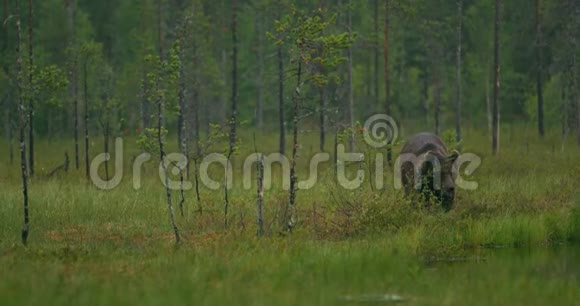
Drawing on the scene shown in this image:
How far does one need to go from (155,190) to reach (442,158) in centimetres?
820

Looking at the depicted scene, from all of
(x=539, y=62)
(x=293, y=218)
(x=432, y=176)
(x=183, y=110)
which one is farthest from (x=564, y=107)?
(x=293, y=218)

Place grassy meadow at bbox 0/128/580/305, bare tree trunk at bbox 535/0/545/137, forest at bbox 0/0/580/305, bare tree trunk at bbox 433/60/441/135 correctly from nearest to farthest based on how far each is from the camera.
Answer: grassy meadow at bbox 0/128/580/305, forest at bbox 0/0/580/305, bare tree trunk at bbox 433/60/441/135, bare tree trunk at bbox 535/0/545/137

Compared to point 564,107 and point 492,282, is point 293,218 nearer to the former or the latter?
point 492,282

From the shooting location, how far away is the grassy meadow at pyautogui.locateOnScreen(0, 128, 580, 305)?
12312mm

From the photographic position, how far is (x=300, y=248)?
49.2 feet

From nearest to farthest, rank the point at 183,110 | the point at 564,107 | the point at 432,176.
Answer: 1. the point at 432,176
2. the point at 183,110
3. the point at 564,107

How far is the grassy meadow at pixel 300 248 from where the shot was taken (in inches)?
485

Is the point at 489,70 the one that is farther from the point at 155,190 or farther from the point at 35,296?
the point at 35,296

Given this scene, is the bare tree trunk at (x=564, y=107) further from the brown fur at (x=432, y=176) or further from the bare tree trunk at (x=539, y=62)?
the brown fur at (x=432, y=176)

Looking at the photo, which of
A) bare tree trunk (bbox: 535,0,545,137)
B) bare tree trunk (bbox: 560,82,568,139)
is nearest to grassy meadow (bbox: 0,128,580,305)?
bare tree trunk (bbox: 560,82,568,139)

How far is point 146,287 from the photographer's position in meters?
12.1

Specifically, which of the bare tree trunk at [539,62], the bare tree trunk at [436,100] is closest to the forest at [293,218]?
the bare tree trunk at [539,62]

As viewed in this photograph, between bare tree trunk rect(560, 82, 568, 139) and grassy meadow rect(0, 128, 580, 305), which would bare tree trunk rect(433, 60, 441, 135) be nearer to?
bare tree trunk rect(560, 82, 568, 139)

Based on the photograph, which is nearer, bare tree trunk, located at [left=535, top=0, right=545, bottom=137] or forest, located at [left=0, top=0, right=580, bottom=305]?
forest, located at [left=0, top=0, right=580, bottom=305]
